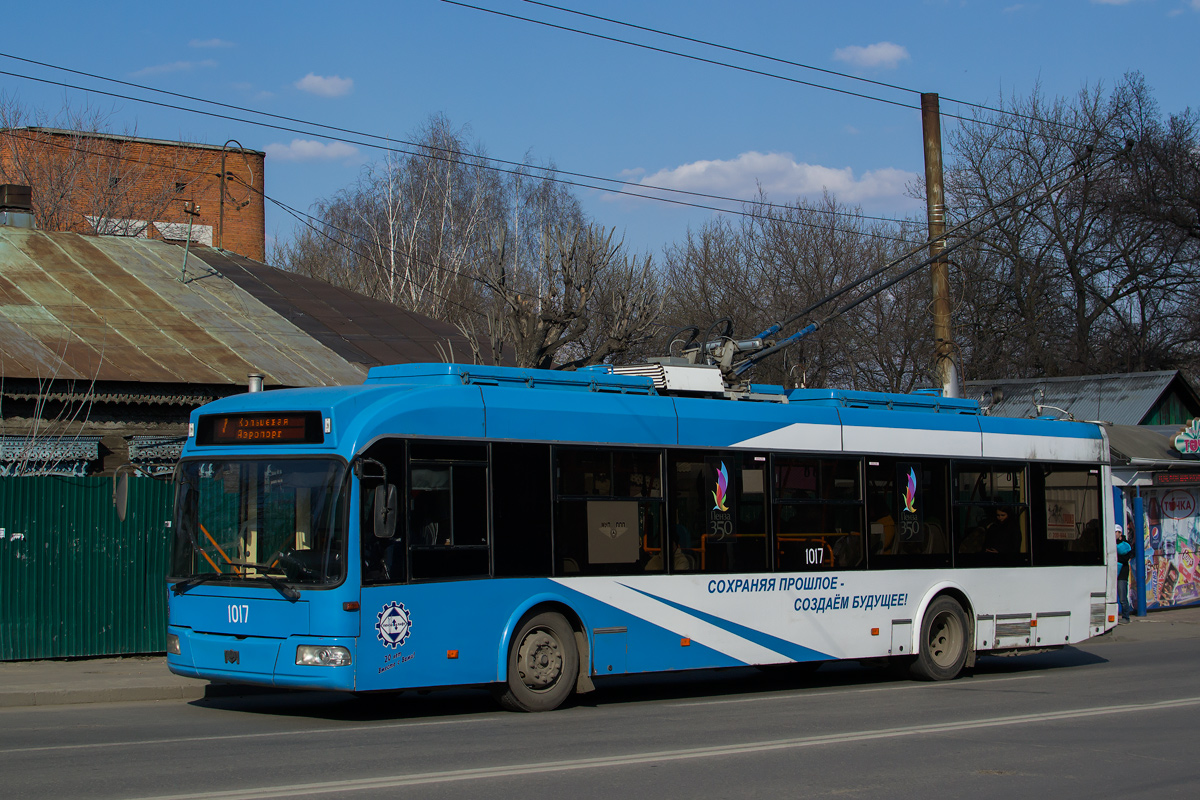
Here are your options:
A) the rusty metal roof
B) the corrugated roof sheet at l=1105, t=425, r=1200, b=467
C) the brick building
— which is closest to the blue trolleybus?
the rusty metal roof

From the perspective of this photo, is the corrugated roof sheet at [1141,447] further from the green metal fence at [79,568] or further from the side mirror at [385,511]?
the side mirror at [385,511]

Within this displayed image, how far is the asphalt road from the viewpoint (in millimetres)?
7316

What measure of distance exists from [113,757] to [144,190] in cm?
3975

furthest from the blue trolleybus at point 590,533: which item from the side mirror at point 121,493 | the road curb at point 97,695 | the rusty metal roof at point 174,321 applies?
the rusty metal roof at point 174,321

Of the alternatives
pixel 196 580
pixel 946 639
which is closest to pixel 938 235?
pixel 946 639

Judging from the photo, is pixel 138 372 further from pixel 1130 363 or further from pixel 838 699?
pixel 1130 363

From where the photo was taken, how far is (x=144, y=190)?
44281mm

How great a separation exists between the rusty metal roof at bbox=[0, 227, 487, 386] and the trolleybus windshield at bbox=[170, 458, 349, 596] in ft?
24.4

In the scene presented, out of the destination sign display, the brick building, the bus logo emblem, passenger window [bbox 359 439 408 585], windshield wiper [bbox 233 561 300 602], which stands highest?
the brick building

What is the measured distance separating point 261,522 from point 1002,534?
9.11 meters

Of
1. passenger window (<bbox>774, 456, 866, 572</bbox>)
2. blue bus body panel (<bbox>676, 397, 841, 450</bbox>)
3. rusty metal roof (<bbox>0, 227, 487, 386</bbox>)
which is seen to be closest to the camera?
blue bus body panel (<bbox>676, 397, 841, 450</bbox>)

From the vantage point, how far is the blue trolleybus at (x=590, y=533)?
9.83 meters

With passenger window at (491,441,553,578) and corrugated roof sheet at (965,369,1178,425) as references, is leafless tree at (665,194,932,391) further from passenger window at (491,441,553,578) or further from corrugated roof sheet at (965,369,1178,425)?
passenger window at (491,441,553,578)

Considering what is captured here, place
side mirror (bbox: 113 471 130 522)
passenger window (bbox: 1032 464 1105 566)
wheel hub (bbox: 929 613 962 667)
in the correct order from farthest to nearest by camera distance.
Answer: passenger window (bbox: 1032 464 1105 566) → wheel hub (bbox: 929 613 962 667) → side mirror (bbox: 113 471 130 522)
